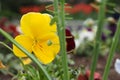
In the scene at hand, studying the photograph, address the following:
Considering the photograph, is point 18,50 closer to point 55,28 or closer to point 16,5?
point 55,28

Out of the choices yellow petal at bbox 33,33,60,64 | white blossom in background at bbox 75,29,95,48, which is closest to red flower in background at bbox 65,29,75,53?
yellow petal at bbox 33,33,60,64

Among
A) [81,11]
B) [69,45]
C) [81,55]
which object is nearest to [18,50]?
[69,45]

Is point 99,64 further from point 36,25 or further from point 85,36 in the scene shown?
point 36,25

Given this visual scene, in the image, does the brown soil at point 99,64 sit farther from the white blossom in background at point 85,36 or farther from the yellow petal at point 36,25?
the yellow petal at point 36,25

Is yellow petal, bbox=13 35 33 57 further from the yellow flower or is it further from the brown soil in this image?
the brown soil

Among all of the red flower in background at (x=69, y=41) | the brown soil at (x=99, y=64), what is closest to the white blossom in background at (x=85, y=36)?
the brown soil at (x=99, y=64)

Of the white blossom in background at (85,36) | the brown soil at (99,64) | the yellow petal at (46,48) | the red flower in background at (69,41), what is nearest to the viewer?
the yellow petal at (46,48)
